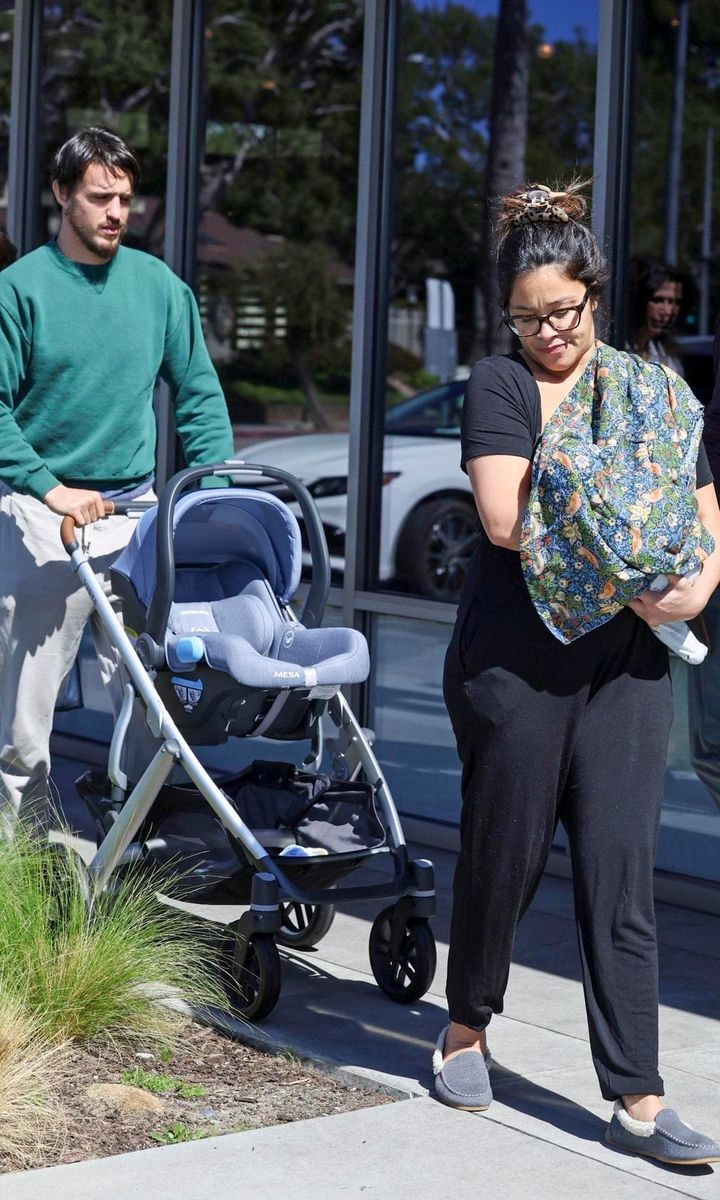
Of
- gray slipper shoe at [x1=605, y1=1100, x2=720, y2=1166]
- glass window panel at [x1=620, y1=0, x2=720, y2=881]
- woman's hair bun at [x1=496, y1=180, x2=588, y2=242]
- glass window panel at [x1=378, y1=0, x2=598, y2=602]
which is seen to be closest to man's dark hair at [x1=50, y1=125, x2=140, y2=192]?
woman's hair bun at [x1=496, y1=180, x2=588, y2=242]

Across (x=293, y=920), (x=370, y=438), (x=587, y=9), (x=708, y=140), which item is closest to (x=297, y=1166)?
(x=293, y=920)

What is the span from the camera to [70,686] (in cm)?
571

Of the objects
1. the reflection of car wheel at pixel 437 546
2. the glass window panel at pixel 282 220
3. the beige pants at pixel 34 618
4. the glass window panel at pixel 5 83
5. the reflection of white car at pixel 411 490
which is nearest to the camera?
the beige pants at pixel 34 618

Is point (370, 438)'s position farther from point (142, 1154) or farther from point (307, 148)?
point (142, 1154)

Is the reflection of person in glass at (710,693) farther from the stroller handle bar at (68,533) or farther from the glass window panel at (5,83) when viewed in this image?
the glass window panel at (5,83)

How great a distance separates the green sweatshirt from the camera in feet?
16.3

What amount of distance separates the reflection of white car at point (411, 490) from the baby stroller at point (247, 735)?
214 cm

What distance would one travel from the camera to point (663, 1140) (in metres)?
3.61

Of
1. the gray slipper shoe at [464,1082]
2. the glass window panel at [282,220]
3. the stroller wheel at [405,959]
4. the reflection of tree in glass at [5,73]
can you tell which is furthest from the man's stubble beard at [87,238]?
the reflection of tree in glass at [5,73]

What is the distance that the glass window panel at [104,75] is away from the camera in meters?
8.22

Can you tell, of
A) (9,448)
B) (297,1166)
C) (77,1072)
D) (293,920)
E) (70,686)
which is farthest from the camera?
(70,686)

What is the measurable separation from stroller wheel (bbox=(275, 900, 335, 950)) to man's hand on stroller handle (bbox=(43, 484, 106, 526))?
1181 mm

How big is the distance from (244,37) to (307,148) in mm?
699

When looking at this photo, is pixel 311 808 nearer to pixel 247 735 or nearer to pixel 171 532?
pixel 247 735
